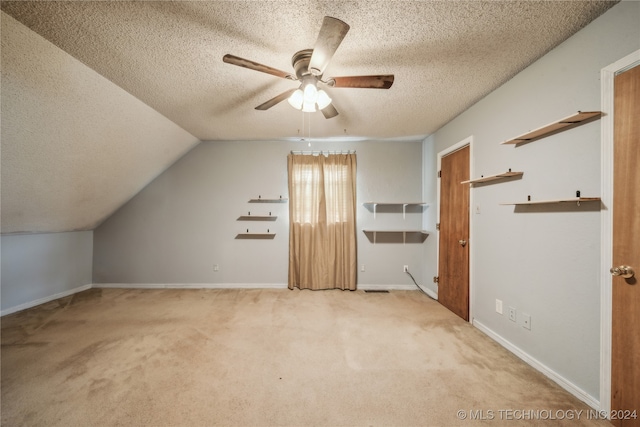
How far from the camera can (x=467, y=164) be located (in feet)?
9.17

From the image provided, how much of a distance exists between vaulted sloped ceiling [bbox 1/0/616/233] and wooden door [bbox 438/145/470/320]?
676 mm

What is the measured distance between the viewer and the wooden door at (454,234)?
2.79 metres

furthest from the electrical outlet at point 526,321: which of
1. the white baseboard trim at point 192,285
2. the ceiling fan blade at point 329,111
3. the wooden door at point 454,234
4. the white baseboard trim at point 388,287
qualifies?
the white baseboard trim at point 192,285

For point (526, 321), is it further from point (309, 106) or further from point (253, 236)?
point (253, 236)

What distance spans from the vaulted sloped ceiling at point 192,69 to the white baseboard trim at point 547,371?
97.5 inches

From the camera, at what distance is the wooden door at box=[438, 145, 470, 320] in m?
2.79

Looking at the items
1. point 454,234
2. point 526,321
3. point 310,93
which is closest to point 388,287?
point 454,234

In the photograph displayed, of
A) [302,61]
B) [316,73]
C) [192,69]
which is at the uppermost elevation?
[192,69]

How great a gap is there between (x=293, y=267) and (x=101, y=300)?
2.81 m

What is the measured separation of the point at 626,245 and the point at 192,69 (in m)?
3.32

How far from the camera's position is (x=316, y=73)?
1635 millimetres

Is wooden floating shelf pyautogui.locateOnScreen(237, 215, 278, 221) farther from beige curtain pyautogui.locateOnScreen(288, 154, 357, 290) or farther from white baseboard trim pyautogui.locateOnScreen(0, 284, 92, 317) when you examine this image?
white baseboard trim pyautogui.locateOnScreen(0, 284, 92, 317)

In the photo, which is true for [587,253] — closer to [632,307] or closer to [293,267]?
[632,307]

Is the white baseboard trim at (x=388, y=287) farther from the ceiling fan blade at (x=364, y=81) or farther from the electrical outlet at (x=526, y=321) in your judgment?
the ceiling fan blade at (x=364, y=81)
